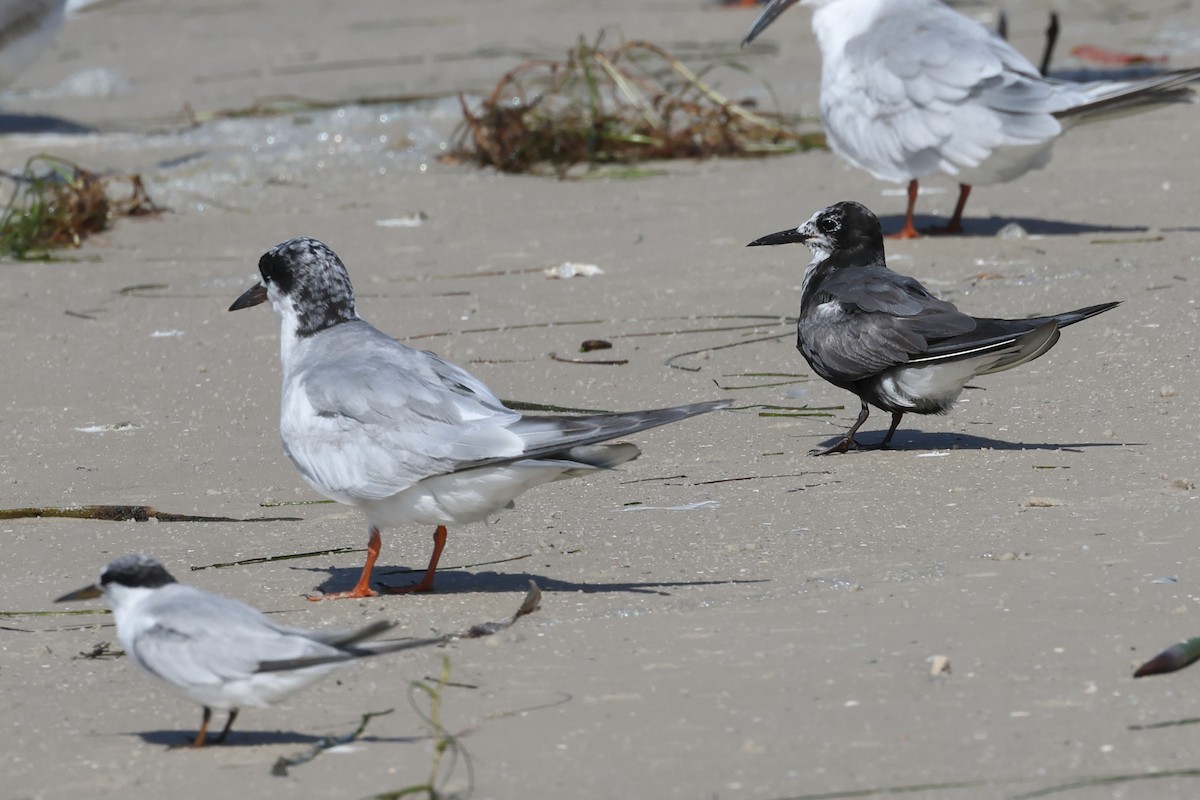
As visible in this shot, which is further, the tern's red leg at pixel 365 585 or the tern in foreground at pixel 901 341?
the tern in foreground at pixel 901 341

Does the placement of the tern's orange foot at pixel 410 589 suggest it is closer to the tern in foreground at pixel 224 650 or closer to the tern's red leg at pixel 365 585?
the tern's red leg at pixel 365 585

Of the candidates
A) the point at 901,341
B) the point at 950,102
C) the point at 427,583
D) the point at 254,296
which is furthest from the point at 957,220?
the point at 427,583

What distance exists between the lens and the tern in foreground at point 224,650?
111 inches

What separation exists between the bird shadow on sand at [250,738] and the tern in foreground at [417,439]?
76 centimetres

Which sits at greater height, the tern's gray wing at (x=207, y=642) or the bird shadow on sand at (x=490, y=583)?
the tern's gray wing at (x=207, y=642)

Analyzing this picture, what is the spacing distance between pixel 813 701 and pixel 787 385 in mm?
2616

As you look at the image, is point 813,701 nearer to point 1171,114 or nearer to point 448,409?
point 448,409

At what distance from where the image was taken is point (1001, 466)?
14.7 feet

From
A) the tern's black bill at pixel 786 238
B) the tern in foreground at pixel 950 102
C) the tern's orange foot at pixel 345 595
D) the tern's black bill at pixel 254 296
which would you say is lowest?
the tern's orange foot at pixel 345 595

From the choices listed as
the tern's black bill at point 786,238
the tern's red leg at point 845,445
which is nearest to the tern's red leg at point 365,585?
the tern's red leg at point 845,445

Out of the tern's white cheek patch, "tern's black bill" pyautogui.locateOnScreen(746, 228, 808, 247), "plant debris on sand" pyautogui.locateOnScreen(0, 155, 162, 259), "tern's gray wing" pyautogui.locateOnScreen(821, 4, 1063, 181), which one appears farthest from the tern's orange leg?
"tern's gray wing" pyautogui.locateOnScreen(821, 4, 1063, 181)

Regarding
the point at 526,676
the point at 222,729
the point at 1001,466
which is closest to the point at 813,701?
the point at 526,676

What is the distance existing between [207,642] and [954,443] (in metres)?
2.60

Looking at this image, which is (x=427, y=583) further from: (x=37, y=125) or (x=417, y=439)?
(x=37, y=125)
